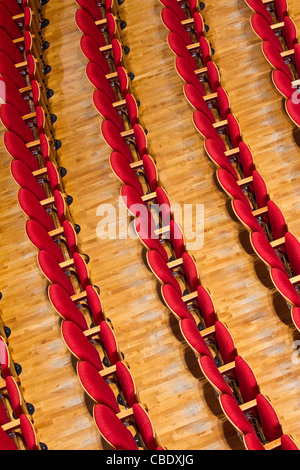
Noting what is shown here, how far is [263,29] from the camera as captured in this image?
2.73 feet

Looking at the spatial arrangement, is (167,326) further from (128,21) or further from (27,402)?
(128,21)

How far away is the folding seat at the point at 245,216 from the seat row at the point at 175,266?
7cm

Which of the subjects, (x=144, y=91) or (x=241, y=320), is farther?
(x=144, y=91)

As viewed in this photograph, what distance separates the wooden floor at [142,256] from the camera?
70cm

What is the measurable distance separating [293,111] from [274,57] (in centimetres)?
8

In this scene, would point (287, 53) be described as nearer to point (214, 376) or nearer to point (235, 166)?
point (235, 166)

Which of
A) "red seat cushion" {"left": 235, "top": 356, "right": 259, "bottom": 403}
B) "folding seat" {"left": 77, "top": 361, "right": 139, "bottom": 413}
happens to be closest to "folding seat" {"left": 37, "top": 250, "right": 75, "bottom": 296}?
"folding seat" {"left": 77, "top": 361, "right": 139, "bottom": 413}

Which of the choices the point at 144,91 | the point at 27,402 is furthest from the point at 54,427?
the point at 144,91

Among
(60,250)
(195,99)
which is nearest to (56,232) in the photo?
(60,250)

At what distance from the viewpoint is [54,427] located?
0.71 metres

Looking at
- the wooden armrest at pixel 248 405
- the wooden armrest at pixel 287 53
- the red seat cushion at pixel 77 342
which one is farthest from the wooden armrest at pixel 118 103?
the wooden armrest at pixel 248 405

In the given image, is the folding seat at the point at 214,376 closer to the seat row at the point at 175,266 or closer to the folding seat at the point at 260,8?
the seat row at the point at 175,266

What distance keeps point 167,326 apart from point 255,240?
0.14 metres

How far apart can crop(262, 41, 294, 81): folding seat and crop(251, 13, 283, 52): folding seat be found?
0.08ft
